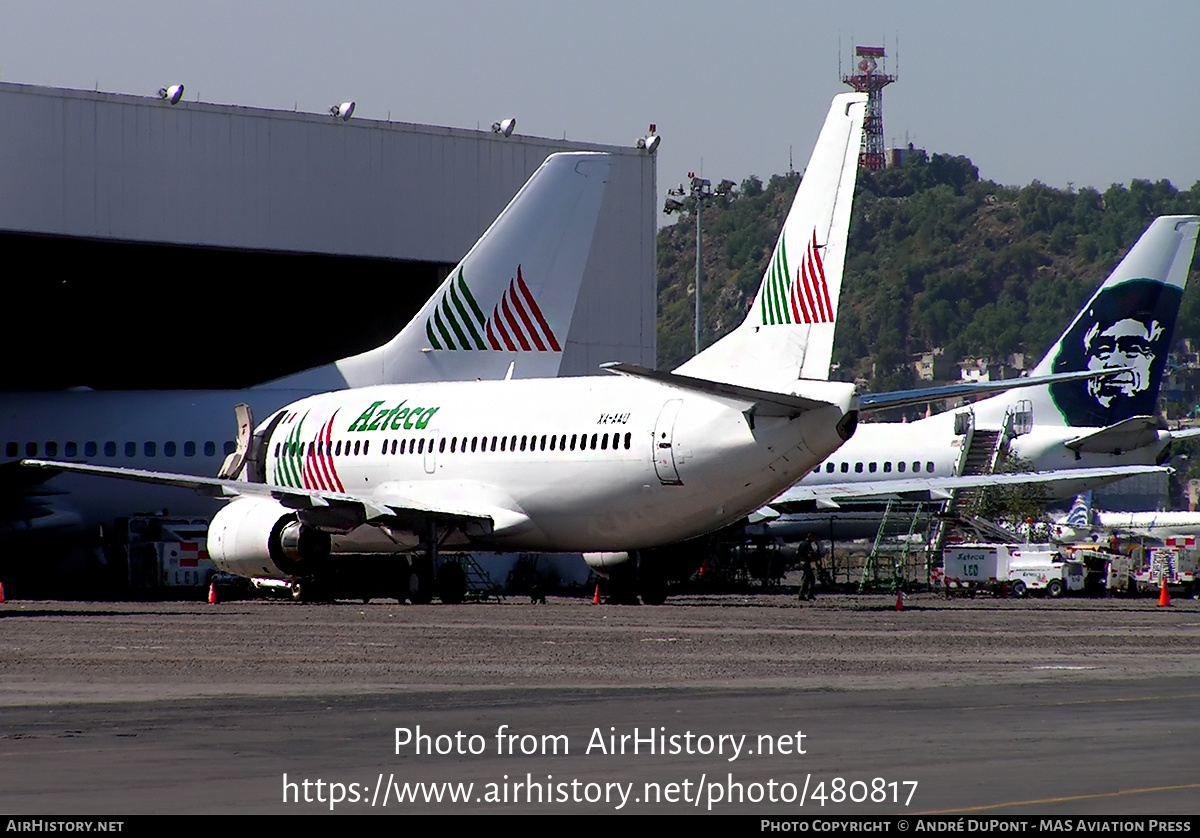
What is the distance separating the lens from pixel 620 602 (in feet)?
115

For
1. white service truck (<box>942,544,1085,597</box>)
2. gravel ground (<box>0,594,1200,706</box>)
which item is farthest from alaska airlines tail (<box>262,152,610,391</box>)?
gravel ground (<box>0,594,1200,706</box>)

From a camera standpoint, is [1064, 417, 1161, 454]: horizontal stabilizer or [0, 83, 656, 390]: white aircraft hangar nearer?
[0, 83, 656, 390]: white aircraft hangar

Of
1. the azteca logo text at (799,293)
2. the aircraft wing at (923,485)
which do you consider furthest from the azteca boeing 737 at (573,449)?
the aircraft wing at (923,485)

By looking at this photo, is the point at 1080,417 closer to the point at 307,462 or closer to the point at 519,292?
the point at 519,292

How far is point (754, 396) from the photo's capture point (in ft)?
91.0

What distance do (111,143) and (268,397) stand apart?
660 centimetres

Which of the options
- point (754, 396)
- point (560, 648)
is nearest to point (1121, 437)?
point (754, 396)

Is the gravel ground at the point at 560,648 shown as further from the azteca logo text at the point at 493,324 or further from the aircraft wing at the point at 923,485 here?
the azteca logo text at the point at 493,324

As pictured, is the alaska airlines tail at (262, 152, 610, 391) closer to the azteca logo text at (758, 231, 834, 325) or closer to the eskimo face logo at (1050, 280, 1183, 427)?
the azteca logo text at (758, 231, 834, 325)

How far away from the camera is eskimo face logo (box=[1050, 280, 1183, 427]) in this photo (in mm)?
48156

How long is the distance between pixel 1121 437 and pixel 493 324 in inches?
650

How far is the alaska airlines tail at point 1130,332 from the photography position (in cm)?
4753

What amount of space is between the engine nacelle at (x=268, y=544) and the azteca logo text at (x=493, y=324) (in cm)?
917

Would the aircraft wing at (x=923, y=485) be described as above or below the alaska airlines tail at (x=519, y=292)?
below
